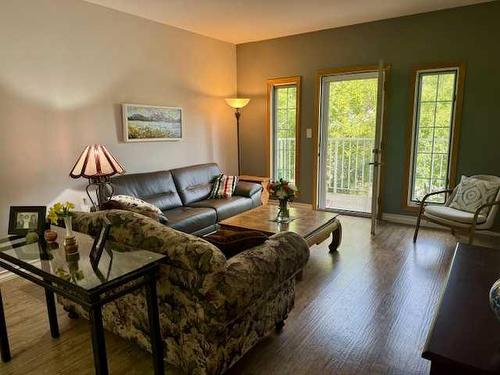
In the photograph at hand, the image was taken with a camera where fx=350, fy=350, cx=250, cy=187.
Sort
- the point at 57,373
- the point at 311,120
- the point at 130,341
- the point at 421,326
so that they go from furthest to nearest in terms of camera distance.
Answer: the point at 311,120
the point at 421,326
the point at 130,341
the point at 57,373

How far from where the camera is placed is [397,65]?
4480 mm

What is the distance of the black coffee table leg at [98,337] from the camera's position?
1.42 meters

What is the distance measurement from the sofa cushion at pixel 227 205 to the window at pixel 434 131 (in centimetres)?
218

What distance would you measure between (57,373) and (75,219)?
87 centimetres

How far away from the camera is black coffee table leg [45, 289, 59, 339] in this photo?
223 centimetres

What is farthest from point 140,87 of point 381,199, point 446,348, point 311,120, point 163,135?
point 446,348

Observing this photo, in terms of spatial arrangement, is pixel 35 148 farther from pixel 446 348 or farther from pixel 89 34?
pixel 446 348

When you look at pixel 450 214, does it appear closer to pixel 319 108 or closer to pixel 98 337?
pixel 319 108

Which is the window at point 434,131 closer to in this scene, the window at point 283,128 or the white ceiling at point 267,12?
the white ceiling at point 267,12

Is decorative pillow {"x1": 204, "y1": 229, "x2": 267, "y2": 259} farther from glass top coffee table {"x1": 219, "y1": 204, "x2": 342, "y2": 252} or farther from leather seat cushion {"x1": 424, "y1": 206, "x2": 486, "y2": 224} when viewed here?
leather seat cushion {"x1": 424, "y1": 206, "x2": 486, "y2": 224}

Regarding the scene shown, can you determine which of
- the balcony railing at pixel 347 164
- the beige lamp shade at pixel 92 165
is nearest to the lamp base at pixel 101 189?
the beige lamp shade at pixel 92 165

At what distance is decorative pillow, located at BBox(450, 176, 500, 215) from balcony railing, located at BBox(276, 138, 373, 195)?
51.9 inches

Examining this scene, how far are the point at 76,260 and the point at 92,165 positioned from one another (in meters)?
1.80

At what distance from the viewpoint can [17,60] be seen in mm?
3121
